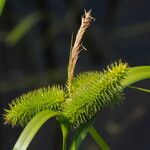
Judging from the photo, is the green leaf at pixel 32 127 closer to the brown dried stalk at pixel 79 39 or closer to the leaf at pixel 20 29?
the brown dried stalk at pixel 79 39

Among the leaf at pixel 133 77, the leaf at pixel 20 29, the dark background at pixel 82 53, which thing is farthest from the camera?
the dark background at pixel 82 53

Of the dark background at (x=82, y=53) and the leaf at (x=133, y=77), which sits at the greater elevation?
the dark background at (x=82, y=53)

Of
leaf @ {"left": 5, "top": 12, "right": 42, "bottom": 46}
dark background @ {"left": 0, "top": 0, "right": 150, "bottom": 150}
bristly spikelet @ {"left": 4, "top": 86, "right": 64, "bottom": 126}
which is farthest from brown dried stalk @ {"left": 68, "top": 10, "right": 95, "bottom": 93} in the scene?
dark background @ {"left": 0, "top": 0, "right": 150, "bottom": 150}

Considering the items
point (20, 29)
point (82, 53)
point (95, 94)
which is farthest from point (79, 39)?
Result: point (82, 53)

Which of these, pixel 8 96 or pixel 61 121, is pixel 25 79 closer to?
pixel 8 96

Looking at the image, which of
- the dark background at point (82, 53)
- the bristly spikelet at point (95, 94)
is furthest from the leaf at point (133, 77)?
the dark background at point (82, 53)

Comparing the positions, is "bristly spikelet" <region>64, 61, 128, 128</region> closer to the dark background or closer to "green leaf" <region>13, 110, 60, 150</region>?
"green leaf" <region>13, 110, 60, 150</region>
